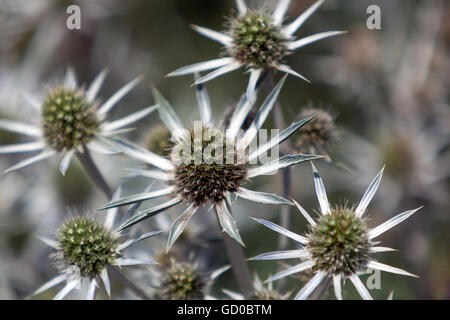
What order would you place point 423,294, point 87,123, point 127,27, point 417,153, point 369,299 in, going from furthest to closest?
point 127,27, point 417,153, point 423,294, point 87,123, point 369,299

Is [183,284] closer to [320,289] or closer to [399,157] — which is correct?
[320,289]

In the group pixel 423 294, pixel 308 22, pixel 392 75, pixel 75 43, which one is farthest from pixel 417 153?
pixel 75 43

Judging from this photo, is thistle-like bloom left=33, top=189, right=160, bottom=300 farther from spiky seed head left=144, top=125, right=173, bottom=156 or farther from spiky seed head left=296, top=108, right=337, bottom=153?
spiky seed head left=296, top=108, right=337, bottom=153

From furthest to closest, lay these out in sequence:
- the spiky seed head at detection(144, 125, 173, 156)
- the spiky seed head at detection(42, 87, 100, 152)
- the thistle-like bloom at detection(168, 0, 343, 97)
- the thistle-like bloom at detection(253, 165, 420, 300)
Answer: the spiky seed head at detection(144, 125, 173, 156) → the spiky seed head at detection(42, 87, 100, 152) → the thistle-like bloom at detection(168, 0, 343, 97) → the thistle-like bloom at detection(253, 165, 420, 300)

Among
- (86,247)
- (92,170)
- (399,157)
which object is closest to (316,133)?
(92,170)

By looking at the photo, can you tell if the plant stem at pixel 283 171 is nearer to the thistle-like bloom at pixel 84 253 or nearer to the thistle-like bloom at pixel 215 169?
the thistle-like bloom at pixel 215 169

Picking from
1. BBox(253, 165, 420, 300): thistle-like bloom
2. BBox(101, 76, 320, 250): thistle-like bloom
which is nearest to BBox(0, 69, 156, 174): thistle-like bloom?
BBox(101, 76, 320, 250): thistle-like bloom

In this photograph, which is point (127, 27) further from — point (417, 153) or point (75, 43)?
point (417, 153)

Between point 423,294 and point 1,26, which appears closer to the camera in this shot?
point 423,294
